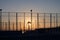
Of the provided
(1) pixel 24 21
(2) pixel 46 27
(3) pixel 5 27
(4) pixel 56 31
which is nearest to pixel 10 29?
(3) pixel 5 27

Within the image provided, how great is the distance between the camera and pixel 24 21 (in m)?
27.3

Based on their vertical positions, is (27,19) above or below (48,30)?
above

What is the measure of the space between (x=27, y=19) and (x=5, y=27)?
12.7 ft

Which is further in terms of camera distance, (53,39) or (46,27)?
(46,27)

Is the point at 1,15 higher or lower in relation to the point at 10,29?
higher

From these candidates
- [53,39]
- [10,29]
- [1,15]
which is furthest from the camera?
[10,29]

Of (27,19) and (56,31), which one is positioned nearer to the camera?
(27,19)

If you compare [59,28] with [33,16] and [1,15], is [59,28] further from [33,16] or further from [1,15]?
[1,15]

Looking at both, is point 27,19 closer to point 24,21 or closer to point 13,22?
point 24,21

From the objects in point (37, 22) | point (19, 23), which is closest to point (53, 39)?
point (37, 22)

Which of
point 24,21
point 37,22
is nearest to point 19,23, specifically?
point 24,21

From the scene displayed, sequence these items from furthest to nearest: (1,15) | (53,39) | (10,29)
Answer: (10,29)
(1,15)
(53,39)

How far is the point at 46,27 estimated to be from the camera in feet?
94.4

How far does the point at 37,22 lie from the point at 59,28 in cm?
420
